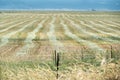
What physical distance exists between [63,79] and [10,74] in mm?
1843

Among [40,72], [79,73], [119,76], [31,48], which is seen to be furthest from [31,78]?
[31,48]

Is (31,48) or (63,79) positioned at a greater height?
(63,79)

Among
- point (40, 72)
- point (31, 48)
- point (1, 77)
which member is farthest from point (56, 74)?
point (31, 48)

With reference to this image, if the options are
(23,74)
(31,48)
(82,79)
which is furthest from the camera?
(31,48)

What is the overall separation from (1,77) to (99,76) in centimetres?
272

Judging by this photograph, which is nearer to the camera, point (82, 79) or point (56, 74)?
point (82, 79)

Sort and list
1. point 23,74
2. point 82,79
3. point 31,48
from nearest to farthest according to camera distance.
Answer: point 82,79 < point 23,74 < point 31,48

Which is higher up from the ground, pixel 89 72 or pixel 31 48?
pixel 89 72

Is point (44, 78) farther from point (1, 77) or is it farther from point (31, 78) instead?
point (1, 77)

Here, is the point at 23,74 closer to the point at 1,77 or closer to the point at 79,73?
the point at 1,77

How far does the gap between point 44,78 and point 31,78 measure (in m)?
0.35

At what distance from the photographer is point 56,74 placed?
41.8 ft

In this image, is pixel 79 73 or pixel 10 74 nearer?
pixel 79 73

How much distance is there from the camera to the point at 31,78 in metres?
12.1
